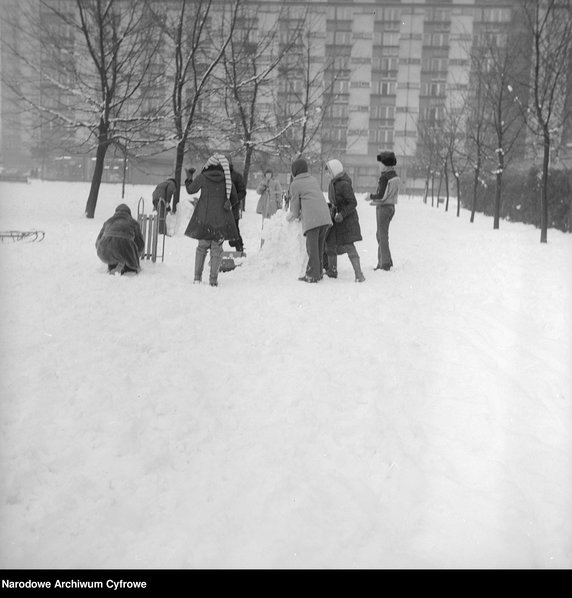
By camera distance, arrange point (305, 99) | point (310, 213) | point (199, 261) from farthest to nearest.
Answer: point (305, 99)
point (310, 213)
point (199, 261)

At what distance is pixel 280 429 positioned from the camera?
158 inches

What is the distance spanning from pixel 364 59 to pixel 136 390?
6314 cm

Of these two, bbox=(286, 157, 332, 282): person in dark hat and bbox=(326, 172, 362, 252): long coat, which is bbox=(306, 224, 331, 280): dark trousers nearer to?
bbox=(286, 157, 332, 282): person in dark hat

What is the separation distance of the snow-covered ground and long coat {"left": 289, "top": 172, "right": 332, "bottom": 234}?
1211 millimetres

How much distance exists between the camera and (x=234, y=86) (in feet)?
65.9

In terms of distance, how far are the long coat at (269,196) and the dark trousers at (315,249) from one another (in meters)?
10.2

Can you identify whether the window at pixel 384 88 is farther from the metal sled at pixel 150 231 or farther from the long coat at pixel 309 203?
the long coat at pixel 309 203

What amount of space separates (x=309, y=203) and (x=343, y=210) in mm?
574

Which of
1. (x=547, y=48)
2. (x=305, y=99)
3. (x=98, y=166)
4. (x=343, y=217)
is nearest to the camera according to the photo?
(x=343, y=217)

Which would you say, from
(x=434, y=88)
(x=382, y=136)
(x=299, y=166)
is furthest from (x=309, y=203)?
(x=382, y=136)

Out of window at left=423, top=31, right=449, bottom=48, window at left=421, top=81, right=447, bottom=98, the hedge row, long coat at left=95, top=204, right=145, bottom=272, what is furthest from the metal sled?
window at left=423, top=31, right=449, bottom=48

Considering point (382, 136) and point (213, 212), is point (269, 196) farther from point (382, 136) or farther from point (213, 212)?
point (382, 136)

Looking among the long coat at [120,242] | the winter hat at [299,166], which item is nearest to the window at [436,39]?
the winter hat at [299,166]
